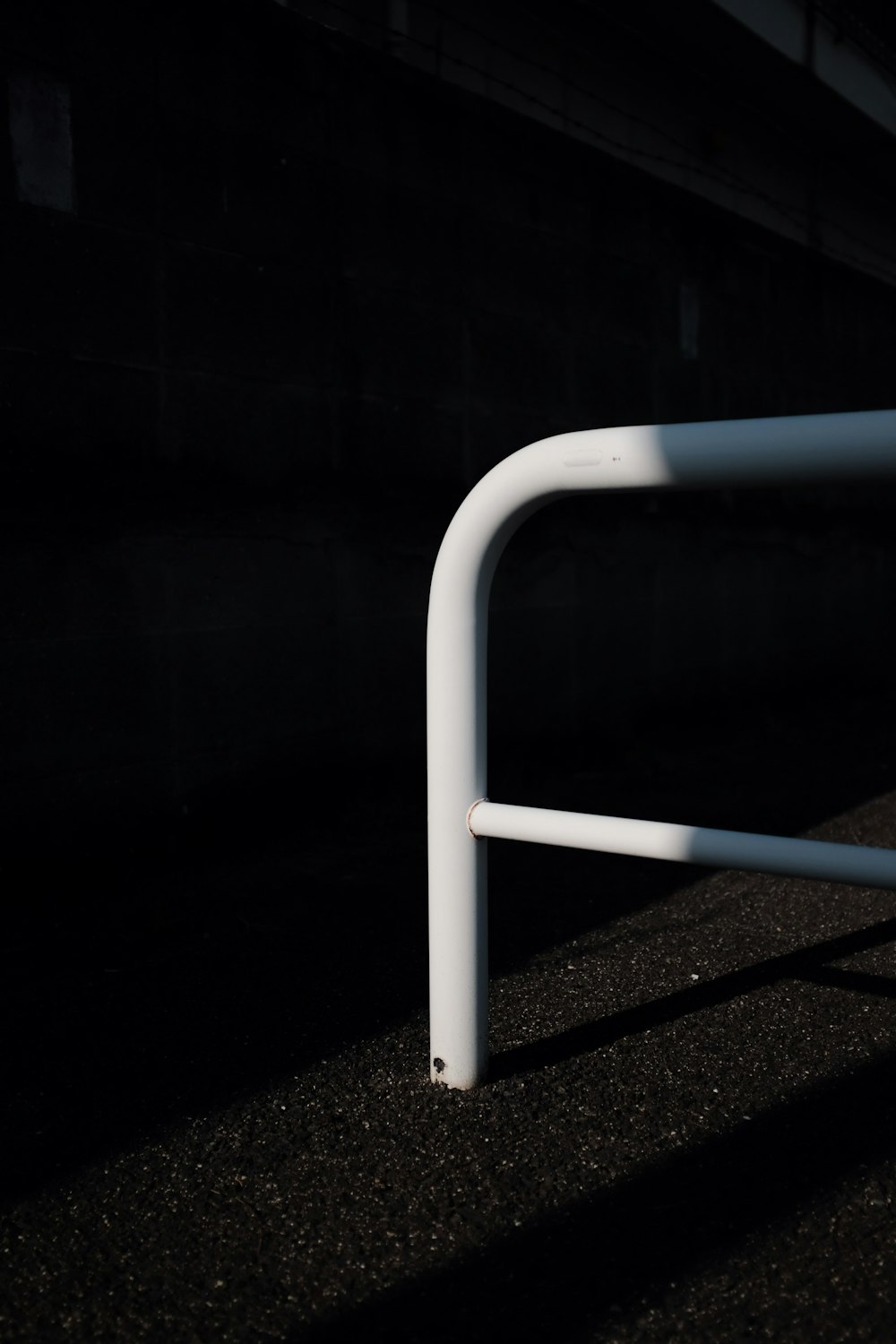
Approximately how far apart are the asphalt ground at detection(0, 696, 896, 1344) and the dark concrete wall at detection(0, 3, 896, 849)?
49 centimetres

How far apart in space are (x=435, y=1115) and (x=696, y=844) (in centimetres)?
51

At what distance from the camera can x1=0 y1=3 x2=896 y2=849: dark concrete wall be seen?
257cm

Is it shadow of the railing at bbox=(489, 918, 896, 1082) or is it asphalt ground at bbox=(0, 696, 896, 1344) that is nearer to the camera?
asphalt ground at bbox=(0, 696, 896, 1344)

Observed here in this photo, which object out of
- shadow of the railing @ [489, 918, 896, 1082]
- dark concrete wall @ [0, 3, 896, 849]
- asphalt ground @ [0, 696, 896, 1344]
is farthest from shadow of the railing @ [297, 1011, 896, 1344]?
dark concrete wall @ [0, 3, 896, 849]

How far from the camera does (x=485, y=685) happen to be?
4.89 ft

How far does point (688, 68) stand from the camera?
185 inches

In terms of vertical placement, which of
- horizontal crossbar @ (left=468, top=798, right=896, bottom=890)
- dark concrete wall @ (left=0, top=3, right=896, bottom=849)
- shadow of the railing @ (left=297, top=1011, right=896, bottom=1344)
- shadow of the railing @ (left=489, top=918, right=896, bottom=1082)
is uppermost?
dark concrete wall @ (left=0, top=3, right=896, bottom=849)

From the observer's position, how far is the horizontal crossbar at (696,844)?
4.39 feet

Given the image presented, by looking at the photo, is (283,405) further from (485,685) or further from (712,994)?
(712,994)

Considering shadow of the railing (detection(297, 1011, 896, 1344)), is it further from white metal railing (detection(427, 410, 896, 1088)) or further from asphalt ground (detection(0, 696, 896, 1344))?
white metal railing (detection(427, 410, 896, 1088))

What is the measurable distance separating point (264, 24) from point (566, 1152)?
2799 millimetres

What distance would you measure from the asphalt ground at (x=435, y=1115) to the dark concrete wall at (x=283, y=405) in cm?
49

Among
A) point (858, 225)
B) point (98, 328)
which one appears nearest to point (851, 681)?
point (858, 225)

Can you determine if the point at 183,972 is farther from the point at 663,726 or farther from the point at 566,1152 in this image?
the point at 663,726
